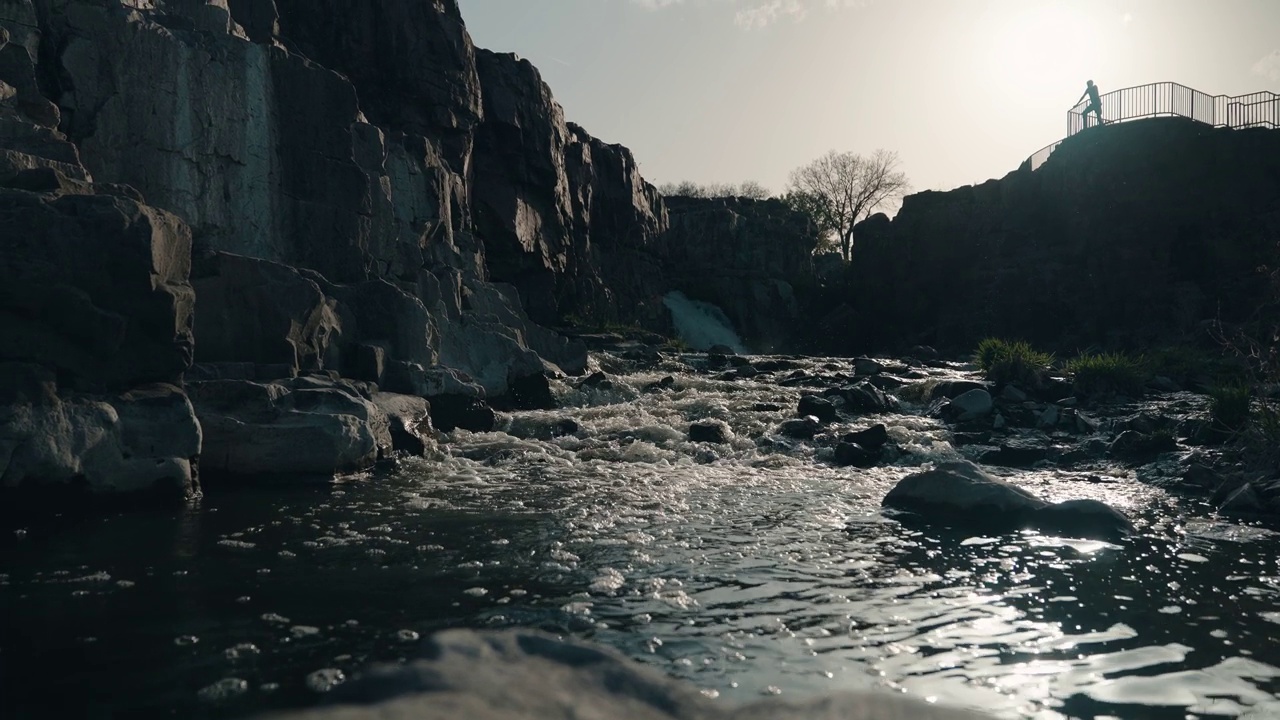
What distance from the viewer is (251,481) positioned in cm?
941

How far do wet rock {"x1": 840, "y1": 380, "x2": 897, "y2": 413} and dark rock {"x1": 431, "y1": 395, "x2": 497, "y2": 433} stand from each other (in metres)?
6.68

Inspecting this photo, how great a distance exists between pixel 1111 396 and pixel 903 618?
45.8 ft

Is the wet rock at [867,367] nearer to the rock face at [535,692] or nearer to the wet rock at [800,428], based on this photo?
the wet rock at [800,428]

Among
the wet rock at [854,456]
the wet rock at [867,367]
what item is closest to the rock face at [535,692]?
the wet rock at [854,456]

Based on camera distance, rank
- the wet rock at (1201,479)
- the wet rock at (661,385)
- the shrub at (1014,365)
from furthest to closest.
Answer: the wet rock at (661,385) < the shrub at (1014,365) < the wet rock at (1201,479)

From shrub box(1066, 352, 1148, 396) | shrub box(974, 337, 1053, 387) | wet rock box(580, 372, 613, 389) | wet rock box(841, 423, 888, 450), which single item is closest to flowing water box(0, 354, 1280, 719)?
wet rock box(841, 423, 888, 450)

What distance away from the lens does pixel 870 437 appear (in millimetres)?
13250

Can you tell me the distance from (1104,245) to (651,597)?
33.2 metres

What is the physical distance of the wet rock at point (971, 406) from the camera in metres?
15.5

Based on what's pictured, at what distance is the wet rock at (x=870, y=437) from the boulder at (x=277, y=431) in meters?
6.90

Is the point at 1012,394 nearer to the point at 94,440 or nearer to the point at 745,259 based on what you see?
the point at 94,440

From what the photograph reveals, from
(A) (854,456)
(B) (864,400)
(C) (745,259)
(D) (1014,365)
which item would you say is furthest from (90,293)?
(C) (745,259)

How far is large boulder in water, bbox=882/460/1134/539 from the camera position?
7.55 m

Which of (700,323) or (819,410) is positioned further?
(700,323)
